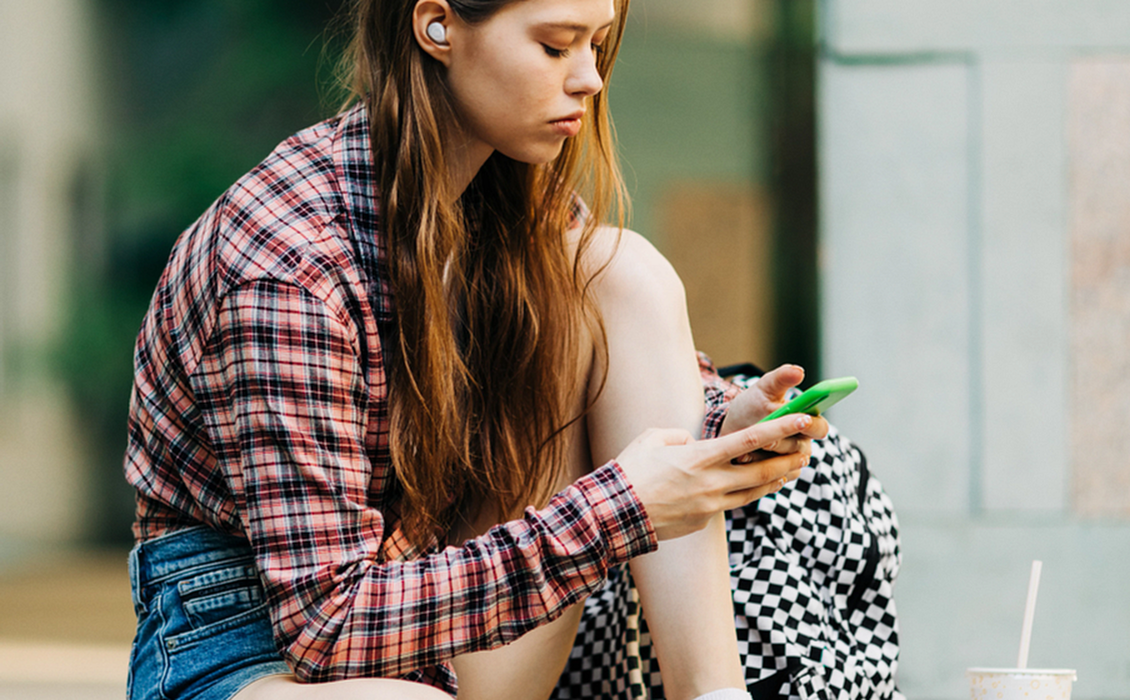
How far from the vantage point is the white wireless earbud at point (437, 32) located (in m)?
1.32

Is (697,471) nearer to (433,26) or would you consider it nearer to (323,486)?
(323,486)

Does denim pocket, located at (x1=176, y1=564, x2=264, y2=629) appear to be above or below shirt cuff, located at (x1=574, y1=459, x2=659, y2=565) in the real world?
below

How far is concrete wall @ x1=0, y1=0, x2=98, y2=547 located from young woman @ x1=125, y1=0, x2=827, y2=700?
255cm

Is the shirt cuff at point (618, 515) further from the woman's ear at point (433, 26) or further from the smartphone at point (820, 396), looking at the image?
the woman's ear at point (433, 26)

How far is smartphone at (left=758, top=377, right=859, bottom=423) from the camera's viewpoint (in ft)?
3.66

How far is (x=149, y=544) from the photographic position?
135cm

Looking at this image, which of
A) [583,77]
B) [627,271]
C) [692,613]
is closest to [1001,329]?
[627,271]

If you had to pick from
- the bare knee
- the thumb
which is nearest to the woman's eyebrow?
the thumb

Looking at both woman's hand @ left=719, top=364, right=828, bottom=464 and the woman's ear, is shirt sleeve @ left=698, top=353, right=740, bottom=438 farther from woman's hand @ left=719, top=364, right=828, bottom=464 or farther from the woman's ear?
the woman's ear

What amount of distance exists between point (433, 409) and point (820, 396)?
0.47 meters

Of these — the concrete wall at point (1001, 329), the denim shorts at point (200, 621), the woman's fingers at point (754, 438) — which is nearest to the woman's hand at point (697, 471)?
the woman's fingers at point (754, 438)

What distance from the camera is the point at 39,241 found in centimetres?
366

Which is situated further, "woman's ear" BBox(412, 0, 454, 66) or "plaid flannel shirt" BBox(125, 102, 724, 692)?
"woman's ear" BBox(412, 0, 454, 66)

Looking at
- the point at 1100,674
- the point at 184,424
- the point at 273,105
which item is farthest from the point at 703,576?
the point at 273,105
